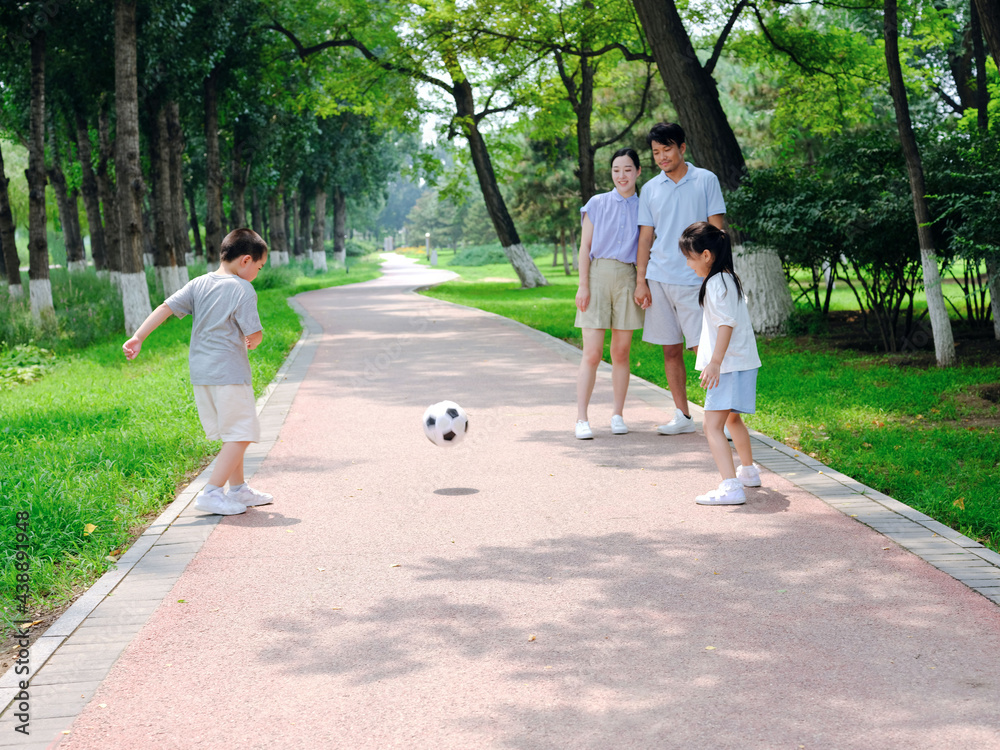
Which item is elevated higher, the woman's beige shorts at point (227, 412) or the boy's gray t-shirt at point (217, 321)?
the boy's gray t-shirt at point (217, 321)

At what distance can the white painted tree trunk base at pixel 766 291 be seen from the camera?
12797mm

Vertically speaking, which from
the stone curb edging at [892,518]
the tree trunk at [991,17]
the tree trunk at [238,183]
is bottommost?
the stone curb edging at [892,518]

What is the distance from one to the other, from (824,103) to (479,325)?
8.94 metres

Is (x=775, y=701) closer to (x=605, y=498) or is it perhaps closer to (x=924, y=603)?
(x=924, y=603)

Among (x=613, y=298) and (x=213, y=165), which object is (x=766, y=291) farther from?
(x=213, y=165)

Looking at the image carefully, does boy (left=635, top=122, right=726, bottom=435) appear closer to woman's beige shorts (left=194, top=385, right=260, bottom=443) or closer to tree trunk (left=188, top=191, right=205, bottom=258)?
woman's beige shorts (left=194, top=385, right=260, bottom=443)

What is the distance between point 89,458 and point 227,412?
187 cm

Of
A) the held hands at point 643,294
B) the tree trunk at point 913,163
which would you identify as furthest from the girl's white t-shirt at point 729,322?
the tree trunk at point 913,163

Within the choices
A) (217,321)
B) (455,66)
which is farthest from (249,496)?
(455,66)

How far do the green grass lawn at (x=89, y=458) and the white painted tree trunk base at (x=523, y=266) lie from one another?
1668cm

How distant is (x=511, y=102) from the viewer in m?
26.9

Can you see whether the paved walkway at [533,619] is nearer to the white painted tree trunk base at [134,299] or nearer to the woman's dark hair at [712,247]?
the woman's dark hair at [712,247]

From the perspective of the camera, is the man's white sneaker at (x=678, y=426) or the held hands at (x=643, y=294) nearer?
the held hands at (x=643, y=294)

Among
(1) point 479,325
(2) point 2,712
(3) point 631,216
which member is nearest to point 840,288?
(1) point 479,325
